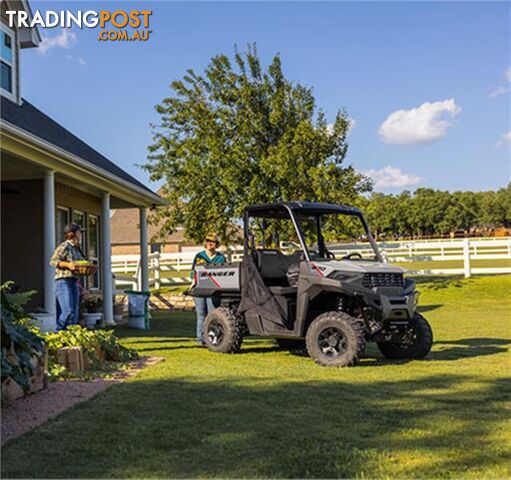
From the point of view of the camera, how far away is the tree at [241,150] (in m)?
21.9

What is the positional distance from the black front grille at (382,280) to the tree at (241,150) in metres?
13.3

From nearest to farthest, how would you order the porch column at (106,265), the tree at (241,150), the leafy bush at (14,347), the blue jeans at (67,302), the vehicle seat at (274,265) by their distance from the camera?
the leafy bush at (14,347) → the vehicle seat at (274,265) → the blue jeans at (67,302) → the porch column at (106,265) → the tree at (241,150)

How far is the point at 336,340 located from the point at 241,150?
15333 millimetres

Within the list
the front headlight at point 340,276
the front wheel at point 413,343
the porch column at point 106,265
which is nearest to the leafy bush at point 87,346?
the front headlight at point 340,276

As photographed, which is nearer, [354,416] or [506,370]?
[354,416]

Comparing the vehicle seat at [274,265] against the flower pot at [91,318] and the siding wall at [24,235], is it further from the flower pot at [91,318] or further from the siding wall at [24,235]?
the siding wall at [24,235]

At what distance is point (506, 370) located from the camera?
24.9ft

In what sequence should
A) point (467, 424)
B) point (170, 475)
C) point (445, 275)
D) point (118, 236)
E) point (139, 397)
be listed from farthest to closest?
1. point (118, 236)
2. point (445, 275)
3. point (139, 397)
4. point (467, 424)
5. point (170, 475)

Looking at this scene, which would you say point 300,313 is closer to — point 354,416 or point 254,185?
point 354,416

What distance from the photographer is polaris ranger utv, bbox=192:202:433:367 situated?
7953mm

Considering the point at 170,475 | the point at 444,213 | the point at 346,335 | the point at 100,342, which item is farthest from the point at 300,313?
the point at 444,213

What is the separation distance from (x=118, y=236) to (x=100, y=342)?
48954 mm

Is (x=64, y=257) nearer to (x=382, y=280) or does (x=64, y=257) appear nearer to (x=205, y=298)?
(x=205, y=298)

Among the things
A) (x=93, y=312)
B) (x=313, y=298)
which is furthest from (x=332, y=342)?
(x=93, y=312)
